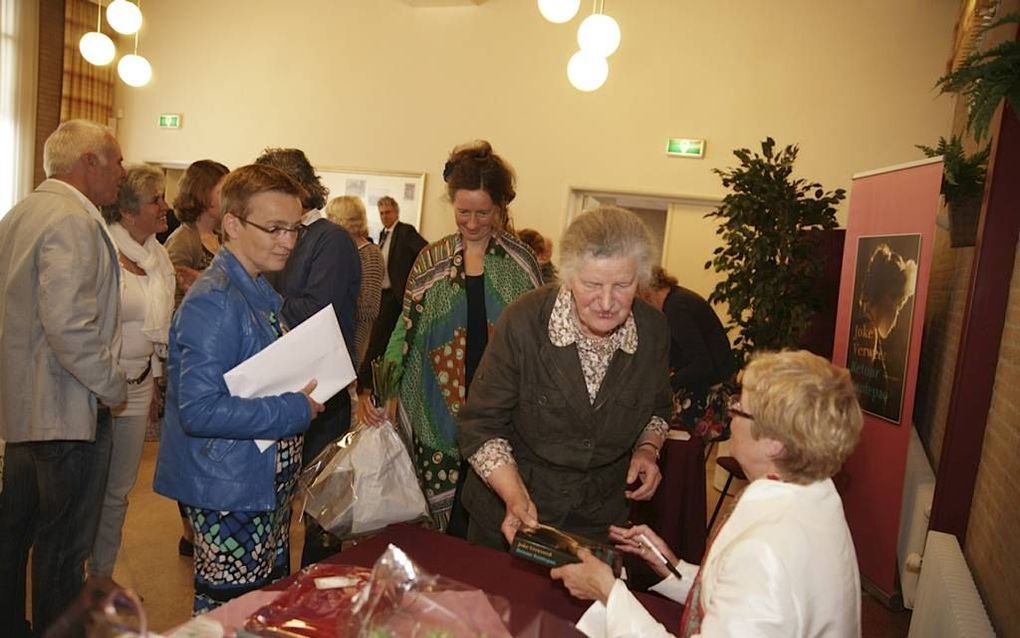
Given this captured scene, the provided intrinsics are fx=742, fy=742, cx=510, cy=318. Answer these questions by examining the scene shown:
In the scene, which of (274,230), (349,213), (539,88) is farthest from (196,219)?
(539,88)

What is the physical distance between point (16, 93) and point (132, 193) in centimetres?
772

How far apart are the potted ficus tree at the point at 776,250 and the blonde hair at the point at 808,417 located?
13.0ft

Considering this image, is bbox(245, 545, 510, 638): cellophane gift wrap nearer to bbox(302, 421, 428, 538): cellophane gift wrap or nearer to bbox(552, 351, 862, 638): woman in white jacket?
bbox(552, 351, 862, 638): woman in white jacket

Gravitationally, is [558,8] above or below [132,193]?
above

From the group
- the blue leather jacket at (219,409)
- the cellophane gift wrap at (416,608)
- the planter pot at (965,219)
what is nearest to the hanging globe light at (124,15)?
the blue leather jacket at (219,409)

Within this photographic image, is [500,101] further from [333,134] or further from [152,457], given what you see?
[152,457]

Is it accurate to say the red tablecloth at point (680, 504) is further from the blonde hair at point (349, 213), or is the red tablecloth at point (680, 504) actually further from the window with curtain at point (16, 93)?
the window with curtain at point (16, 93)

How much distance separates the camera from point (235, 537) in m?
1.85

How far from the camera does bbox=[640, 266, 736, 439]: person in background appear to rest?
420 centimetres

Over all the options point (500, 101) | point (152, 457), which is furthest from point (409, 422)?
point (500, 101)

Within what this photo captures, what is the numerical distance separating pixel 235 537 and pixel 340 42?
26.4 feet

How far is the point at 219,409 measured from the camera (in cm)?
177

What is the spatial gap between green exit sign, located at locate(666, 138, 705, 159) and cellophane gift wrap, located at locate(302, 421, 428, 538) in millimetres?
5922

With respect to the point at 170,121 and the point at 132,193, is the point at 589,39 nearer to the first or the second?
the point at 132,193
